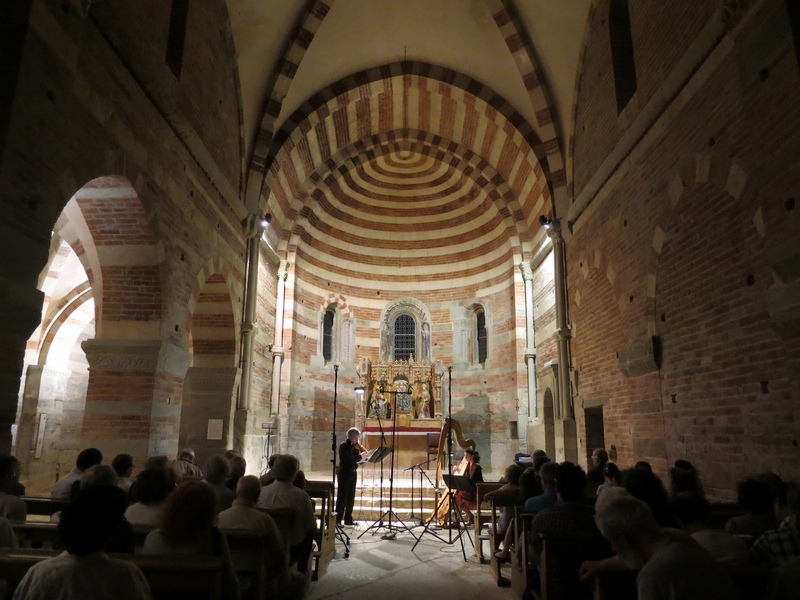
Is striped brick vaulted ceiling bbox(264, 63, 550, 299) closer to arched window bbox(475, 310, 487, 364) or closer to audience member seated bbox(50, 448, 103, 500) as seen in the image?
arched window bbox(475, 310, 487, 364)

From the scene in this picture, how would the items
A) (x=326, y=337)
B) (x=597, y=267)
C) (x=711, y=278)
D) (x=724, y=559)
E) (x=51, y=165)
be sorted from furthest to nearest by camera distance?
(x=326, y=337)
(x=597, y=267)
(x=711, y=278)
(x=51, y=165)
(x=724, y=559)

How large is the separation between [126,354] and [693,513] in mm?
6691

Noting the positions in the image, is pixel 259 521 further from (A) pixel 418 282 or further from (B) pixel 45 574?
(A) pixel 418 282

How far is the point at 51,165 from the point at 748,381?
6809 mm

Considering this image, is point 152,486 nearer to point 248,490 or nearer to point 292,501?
point 248,490

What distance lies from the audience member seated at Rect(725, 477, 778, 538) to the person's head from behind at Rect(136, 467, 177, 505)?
11.9 ft

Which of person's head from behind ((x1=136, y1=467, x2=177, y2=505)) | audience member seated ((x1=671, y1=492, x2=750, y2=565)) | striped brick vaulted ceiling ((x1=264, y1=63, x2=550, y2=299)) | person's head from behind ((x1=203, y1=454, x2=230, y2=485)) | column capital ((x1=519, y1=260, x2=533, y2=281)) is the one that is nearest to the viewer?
audience member seated ((x1=671, y1=492, x2=750, y2=565))

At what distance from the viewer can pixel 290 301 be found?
1573cm

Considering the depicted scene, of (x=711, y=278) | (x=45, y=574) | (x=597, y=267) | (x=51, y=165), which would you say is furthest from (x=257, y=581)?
(x=597, y=267)

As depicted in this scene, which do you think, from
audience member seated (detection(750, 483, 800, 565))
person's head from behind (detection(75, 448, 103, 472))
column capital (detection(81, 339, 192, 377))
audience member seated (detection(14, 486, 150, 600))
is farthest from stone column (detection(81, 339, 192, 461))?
audience member seated (detection(750, 483, 800, 565))

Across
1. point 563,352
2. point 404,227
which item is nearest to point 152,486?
point 563,352

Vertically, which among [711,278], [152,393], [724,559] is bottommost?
[724,559]

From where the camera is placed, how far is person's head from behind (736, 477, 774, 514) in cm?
348

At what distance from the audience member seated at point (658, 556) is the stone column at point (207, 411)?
29.3ft
